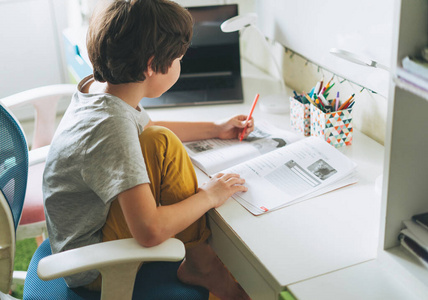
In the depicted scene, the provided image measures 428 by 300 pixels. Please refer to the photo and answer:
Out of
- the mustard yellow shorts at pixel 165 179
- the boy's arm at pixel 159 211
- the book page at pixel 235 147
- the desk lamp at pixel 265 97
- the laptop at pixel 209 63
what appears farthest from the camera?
the laptop at pixel 209 63

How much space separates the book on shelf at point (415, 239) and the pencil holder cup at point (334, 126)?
1.58ft

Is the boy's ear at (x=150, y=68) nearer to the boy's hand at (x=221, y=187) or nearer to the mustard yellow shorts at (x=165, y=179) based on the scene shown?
the mustard yellow shorts at (x=165, y=179)

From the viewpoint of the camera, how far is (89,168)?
1.09 m

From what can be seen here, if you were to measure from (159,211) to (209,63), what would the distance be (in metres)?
1.04

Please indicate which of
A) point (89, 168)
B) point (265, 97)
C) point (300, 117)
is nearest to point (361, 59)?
point (300, 117)

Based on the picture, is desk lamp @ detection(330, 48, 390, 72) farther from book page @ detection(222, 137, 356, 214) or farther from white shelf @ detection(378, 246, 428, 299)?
white shelf @ detection(378, 246, 428, 299)

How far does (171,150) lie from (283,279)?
37cm

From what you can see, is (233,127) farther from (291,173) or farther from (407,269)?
(407,269)

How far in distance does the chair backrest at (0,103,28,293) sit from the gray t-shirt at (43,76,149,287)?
0.35ft

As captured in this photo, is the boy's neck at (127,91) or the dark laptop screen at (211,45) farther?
the dark laptop screen at (211,45)

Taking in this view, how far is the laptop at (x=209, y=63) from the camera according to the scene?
188cm

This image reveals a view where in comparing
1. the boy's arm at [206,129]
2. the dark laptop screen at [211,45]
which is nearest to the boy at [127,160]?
the boy's arm at [206,129]

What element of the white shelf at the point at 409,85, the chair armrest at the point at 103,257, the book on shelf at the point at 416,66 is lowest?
the chair armrest at the point at 103,257

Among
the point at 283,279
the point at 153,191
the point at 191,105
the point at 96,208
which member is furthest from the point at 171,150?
the point at 191,105
